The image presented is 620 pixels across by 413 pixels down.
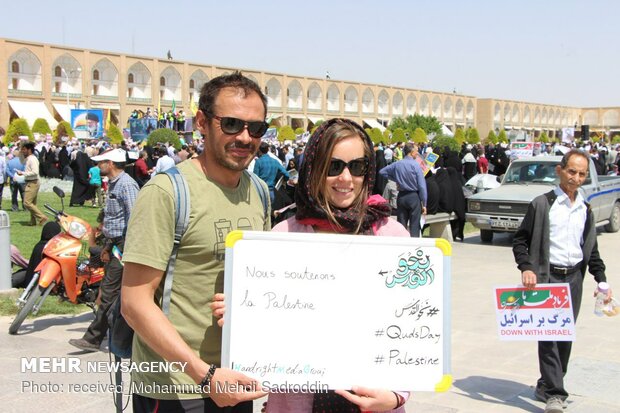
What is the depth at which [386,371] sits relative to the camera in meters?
2.33

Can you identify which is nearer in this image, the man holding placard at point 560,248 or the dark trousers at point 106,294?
the man holding placard at point 560,248

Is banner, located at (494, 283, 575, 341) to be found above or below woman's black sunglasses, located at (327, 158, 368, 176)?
below

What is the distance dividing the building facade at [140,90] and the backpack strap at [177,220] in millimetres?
43747

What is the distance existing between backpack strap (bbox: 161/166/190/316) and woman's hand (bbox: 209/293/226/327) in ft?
0.66

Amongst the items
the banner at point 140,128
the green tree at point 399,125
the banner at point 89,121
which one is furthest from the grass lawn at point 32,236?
the green tree at point 399,125

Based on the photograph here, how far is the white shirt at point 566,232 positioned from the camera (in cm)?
540

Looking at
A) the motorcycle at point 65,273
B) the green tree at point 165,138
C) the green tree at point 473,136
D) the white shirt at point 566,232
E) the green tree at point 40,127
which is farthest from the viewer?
the green tree at point 473,136

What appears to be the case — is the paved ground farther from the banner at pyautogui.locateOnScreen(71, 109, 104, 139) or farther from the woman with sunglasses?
the banner at pyautogui.locateOnScreen(71, 109, 104, 139)

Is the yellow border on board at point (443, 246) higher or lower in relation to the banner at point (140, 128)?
lower

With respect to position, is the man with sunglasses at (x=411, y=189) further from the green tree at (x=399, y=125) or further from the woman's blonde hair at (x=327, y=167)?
the green tree at (x=399, y=125)

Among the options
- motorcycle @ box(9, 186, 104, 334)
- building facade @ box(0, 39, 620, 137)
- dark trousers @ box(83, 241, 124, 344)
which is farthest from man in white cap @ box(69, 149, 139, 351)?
building facade @ box(0, 39, 620, 137)

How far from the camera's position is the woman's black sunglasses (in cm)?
251

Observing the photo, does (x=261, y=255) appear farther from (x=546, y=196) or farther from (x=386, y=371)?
(x=546, y=196)

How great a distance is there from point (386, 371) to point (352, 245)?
0.43 meters
